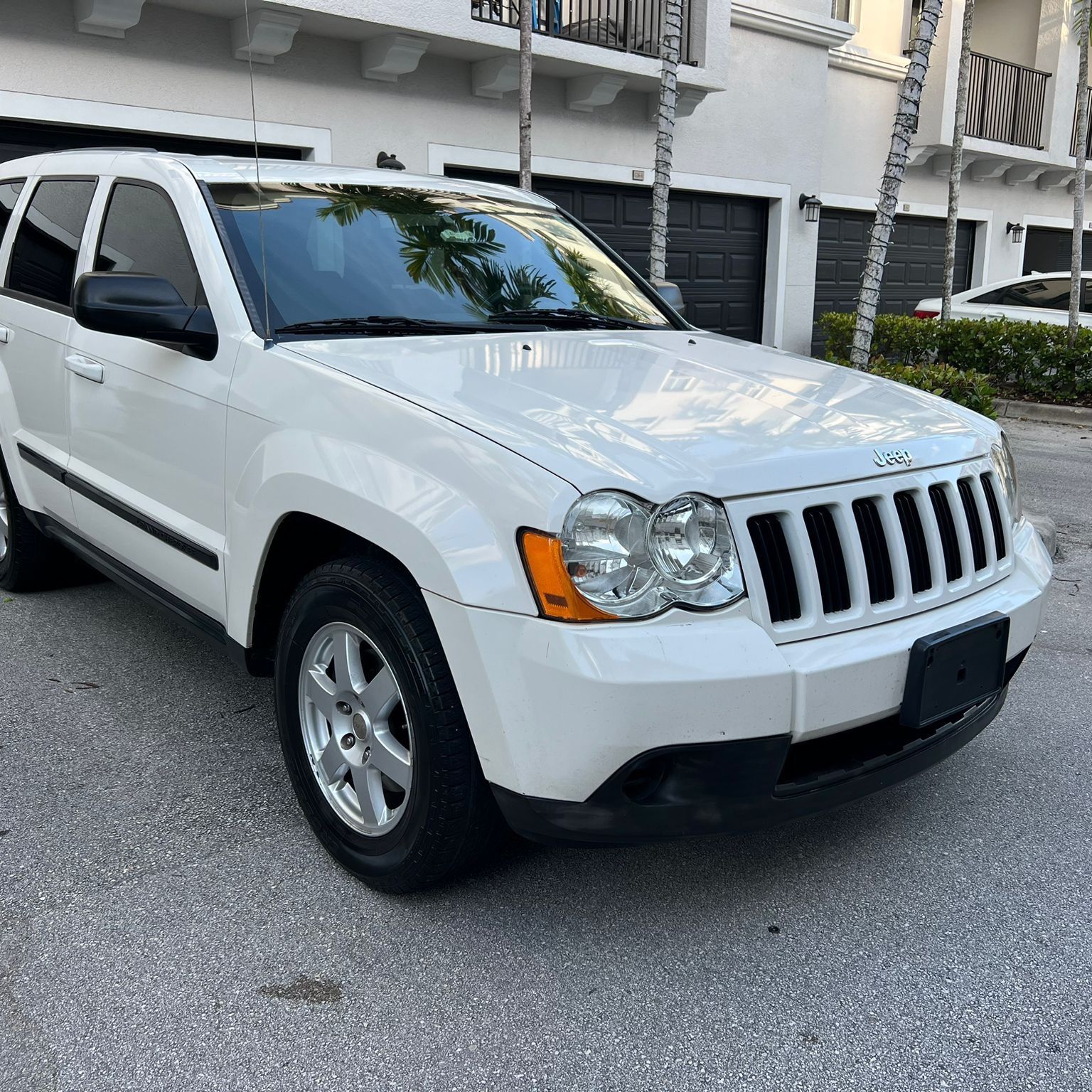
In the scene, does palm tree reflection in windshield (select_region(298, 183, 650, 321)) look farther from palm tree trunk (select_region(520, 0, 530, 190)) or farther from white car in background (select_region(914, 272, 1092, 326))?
white car in background (select_region(914, 272, 1092, 326))

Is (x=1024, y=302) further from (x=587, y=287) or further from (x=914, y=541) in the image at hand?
(x=914, y=541)

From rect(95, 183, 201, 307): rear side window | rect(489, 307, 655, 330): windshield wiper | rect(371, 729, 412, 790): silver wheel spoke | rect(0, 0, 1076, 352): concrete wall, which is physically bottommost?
rect(371, 729, 412, 790): silver wheel spoke

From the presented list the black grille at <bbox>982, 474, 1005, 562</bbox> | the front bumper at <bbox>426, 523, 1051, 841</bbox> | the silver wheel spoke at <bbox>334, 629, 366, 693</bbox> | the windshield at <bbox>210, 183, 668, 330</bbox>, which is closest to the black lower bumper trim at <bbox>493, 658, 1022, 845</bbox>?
the front bumper at <bbox>426, 523, 1051, 841</bbox>

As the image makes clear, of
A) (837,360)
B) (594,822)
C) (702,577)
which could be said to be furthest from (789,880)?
(837,360)

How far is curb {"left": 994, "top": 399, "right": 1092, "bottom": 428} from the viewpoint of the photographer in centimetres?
1135

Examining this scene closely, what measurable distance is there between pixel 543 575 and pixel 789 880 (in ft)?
3.98

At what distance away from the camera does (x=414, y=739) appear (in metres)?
2.43

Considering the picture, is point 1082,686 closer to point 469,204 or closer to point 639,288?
point 639,288

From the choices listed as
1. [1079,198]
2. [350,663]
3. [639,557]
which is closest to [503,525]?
[639,557]

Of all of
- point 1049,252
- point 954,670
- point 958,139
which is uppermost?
point 958,139

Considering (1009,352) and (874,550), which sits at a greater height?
(874,550)

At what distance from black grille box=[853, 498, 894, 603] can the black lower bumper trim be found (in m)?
0.43

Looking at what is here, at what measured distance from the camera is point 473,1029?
2256mm

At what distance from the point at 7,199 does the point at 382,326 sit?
2493 mm
